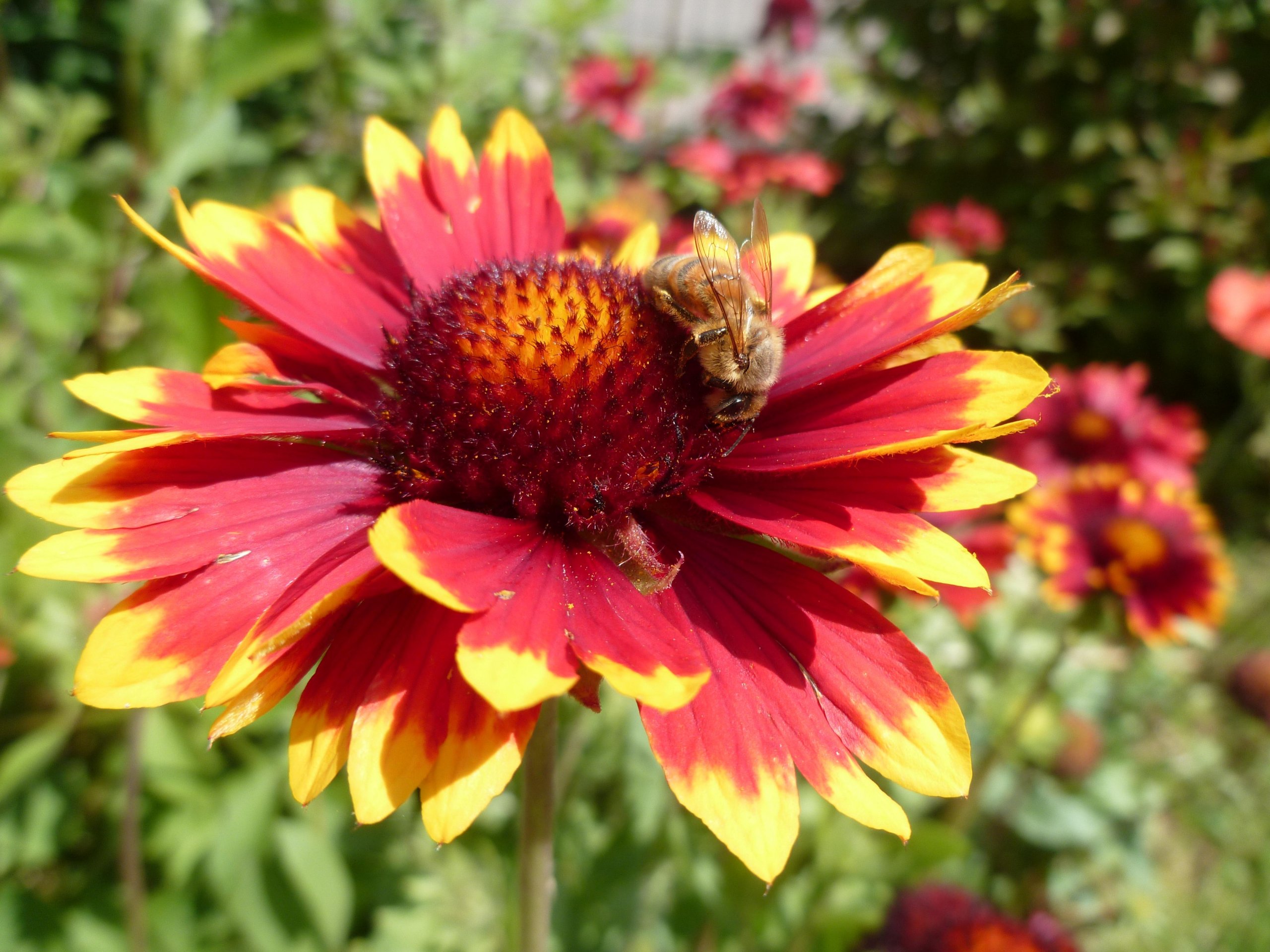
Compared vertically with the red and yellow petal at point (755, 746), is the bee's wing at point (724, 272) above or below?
above

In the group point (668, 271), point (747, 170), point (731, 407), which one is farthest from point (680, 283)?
point (747, 170)

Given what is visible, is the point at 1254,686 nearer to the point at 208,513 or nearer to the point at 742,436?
the point at 742,436

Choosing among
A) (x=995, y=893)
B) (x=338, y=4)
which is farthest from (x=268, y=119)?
(x=995, y=893)

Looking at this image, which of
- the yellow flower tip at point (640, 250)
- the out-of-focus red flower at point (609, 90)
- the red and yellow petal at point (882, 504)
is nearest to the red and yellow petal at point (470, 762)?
the red and yellow petal at point (882, 504)

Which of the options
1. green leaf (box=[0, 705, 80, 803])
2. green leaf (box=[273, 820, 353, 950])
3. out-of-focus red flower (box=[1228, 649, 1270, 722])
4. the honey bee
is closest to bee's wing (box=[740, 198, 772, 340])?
the honey bee

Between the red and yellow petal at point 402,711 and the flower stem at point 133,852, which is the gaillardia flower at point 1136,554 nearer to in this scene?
the red and yellow petal at point 402,711

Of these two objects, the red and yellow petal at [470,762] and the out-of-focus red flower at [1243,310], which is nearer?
the red and yellow petal at [470,762]
